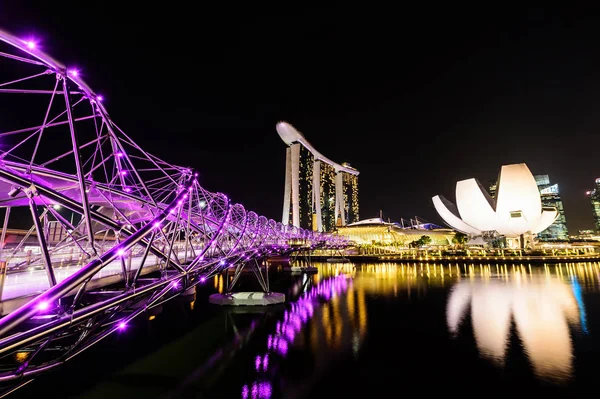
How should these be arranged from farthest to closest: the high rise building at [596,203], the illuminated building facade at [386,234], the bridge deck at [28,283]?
the high rise building at [596,203] → the illuminated building facade at [386,234] → the bridge deck at [28,283]

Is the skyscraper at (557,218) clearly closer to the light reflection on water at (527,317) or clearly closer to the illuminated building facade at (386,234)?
the illuminated building facade at (386,234)

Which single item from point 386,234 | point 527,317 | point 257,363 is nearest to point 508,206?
point 386,234

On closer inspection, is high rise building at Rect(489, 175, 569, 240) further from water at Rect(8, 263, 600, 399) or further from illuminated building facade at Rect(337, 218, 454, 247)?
water at Rect(8, 263, 600, 399)

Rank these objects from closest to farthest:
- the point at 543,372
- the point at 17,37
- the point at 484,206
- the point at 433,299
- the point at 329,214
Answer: the point at 17,37 < the point at 543,372 < the point at 433,299 < the point at 484,206 < the point at 329,214

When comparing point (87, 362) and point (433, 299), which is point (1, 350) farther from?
point (433, 299)

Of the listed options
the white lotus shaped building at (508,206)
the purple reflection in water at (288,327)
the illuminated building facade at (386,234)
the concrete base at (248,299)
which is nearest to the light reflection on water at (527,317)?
the purple reflection in water at (288,327)

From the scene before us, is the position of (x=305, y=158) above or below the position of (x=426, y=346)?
above

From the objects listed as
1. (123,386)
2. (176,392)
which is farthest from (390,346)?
(123,386)
